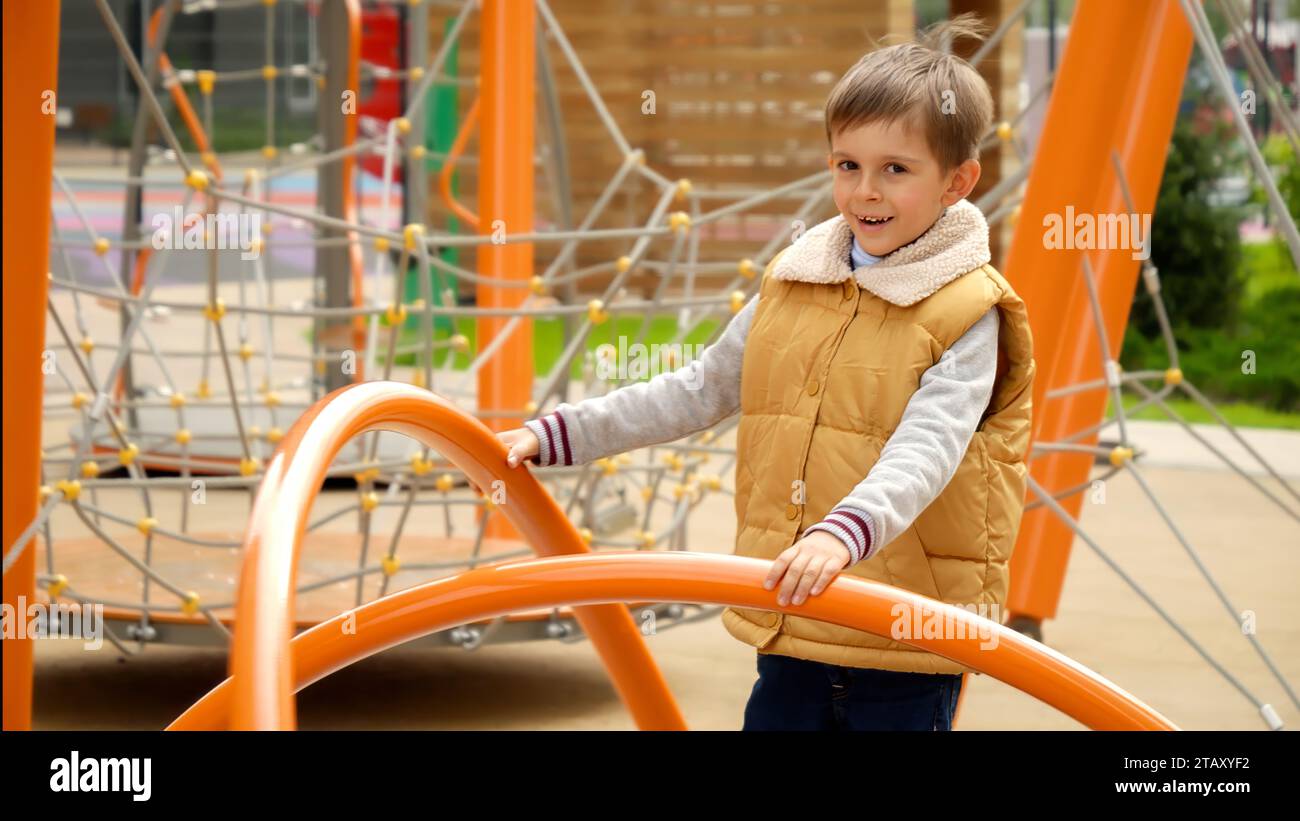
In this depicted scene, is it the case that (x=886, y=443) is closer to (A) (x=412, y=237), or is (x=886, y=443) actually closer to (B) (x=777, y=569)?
(B) (x=777, y=569)

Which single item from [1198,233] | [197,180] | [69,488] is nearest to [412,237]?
[197,180]

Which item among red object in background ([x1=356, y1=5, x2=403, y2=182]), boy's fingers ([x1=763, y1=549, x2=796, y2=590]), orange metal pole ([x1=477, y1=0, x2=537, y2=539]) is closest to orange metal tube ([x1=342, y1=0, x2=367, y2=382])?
orange metal pole ([x1=477, y1=0, x2=537, y2=539])

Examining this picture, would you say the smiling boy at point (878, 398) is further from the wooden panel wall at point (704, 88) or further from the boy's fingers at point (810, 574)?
the wooden panel wall at point (704, 88)

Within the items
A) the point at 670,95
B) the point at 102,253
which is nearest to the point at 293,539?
the point at 102,253

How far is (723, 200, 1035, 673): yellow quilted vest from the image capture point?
1.39 metres

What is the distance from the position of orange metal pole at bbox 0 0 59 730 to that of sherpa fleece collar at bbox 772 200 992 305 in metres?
0.75

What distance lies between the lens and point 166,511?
428 cm

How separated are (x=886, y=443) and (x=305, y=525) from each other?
52 centimetres

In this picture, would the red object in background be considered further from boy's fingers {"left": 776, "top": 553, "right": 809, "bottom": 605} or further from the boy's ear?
boy's fingers {"left": 776, "top": 553, "right": 809, "bottom": 605}

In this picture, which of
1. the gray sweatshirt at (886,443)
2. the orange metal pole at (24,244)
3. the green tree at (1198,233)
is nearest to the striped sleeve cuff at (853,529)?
the gray sweatshirt at (886,443)

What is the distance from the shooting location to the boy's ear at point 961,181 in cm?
140

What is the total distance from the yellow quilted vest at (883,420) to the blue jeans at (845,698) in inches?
2.0

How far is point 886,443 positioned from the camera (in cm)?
136
